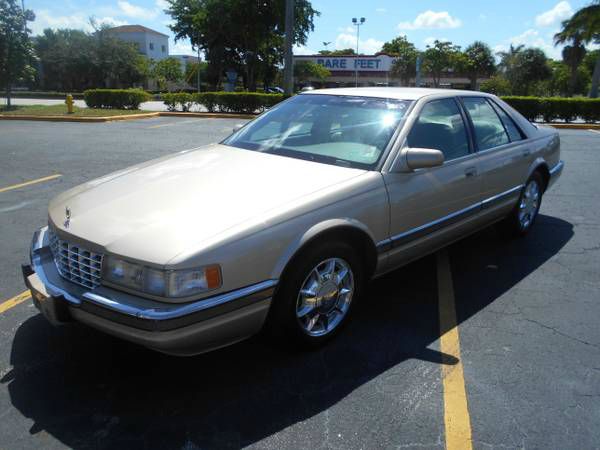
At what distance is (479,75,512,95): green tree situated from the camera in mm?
58312

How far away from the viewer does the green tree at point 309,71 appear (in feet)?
201

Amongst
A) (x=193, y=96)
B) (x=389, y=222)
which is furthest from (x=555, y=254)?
(x=193, y=96)

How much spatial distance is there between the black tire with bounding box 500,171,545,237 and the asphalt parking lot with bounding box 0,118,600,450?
60 cm

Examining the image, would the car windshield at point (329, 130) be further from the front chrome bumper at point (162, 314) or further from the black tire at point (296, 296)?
the front chrome bumper at point (162, 314)

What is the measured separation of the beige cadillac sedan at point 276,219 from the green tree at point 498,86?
2308 inches

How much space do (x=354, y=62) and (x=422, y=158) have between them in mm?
63406

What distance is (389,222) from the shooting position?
3350 mm

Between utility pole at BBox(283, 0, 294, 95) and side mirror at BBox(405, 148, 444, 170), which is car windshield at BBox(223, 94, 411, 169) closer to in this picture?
side mirror at BBox(405, 148, 444, 170)

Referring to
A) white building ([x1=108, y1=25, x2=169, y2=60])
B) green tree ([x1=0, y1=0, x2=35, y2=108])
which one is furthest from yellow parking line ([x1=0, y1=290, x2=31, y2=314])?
white building ([x1=108, y1=25, x2=169, y2=60])

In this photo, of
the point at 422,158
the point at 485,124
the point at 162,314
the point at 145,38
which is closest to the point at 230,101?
the point at 485,124

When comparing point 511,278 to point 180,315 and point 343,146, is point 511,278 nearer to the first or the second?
point 343,146

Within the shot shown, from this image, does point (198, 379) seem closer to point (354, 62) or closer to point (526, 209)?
point (526, 209)

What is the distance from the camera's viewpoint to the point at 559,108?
1989 centimetres

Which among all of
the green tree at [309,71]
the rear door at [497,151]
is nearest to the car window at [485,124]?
the rear door at [497,151]
